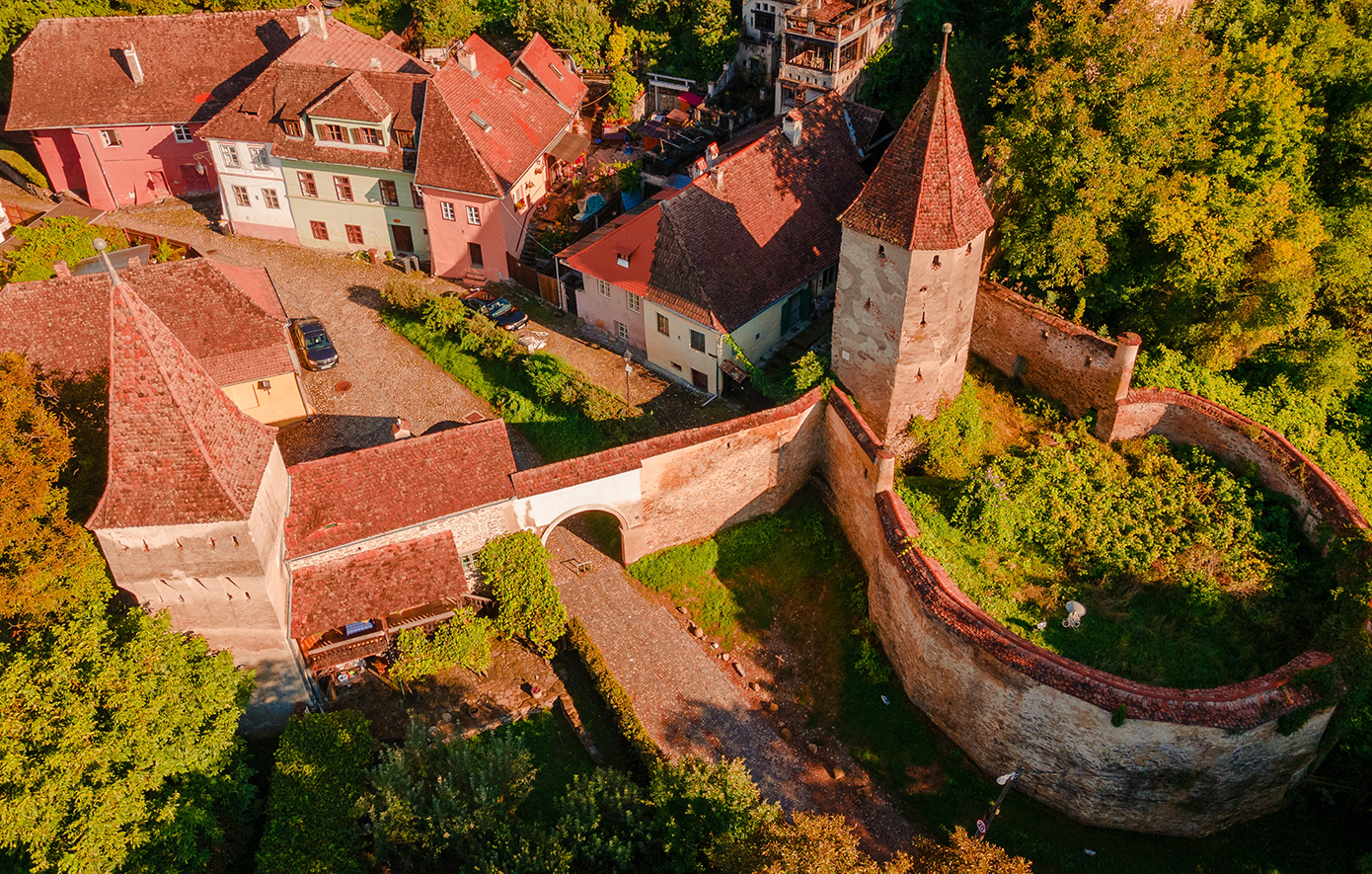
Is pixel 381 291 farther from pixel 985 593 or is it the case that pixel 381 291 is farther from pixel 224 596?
pixel 985 593

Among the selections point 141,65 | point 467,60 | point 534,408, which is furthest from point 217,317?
point 141,65

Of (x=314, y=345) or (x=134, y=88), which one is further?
(x=134, y=88)

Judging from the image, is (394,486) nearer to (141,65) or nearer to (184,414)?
(184,414)

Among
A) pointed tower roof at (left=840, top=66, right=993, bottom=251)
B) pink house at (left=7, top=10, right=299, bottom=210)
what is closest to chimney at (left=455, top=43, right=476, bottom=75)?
pink house at (left=7, top=10, right=299, bottom=210)

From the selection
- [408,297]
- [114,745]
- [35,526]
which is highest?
[35,526]

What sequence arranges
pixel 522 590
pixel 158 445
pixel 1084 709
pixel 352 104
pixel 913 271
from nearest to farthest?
pixel 158 445 < pixel 1084 709 < pixel 913 271 < pixel 522 590 < pixel 352 104

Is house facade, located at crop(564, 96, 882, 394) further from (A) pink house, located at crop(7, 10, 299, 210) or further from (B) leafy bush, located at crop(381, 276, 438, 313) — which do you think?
(A) pink house, located at crop(7, 10, 299, 210)

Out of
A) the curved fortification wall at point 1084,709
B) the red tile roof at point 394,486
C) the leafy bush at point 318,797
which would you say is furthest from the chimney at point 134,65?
the curved fortification wall at point 1084,709

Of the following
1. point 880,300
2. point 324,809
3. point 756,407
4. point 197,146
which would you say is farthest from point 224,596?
point 197,146
